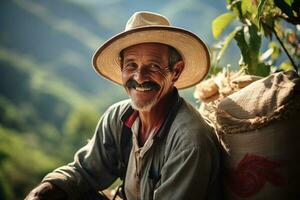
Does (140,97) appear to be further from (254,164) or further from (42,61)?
(42,61)

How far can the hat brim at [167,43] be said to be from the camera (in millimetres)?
1838

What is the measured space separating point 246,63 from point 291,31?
101 centimetres

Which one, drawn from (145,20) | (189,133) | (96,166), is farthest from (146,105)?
(96,166)

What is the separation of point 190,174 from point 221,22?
121cm

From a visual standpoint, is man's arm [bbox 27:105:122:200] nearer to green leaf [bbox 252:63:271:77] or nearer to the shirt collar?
the shirt collar

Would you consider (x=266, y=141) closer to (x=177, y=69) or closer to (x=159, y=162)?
(x=159, y=162)

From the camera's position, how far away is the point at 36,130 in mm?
14758

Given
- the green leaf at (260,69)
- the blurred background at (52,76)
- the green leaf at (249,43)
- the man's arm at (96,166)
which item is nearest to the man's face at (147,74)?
the man's arm at (96,166)

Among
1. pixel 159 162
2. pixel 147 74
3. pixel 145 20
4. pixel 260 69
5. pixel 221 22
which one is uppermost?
pixel 145 20

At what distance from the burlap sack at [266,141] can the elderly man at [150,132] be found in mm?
122

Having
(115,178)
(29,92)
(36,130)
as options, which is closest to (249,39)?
(115,178)

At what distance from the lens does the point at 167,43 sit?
193 cm

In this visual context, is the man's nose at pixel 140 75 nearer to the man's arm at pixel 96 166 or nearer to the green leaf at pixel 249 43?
the man's arm at pixel 96 166

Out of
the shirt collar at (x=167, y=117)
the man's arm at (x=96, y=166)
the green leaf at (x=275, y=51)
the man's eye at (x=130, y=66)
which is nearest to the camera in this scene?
the shirt collar at (x=167, y=117)
